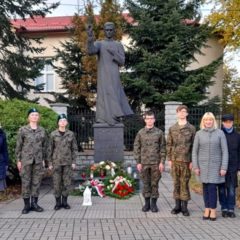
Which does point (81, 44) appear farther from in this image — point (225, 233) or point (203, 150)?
point (225, 233)

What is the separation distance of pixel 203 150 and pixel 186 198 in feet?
2.98

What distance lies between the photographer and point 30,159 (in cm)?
793

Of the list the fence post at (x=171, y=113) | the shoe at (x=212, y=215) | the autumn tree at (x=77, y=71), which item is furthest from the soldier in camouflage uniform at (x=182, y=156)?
the autumn tree at (x=77, y=71)

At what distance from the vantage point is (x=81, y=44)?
18.3 m

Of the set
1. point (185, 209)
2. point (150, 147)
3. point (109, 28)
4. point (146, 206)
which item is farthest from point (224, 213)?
point (109, 28)

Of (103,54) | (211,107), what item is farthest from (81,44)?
(103,54)

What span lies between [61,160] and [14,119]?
2.66 metres

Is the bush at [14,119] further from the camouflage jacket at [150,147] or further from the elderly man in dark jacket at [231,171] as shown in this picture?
the elderly man in dark jacket at [231,171]

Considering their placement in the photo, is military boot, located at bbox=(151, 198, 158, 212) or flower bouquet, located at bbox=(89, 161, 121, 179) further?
flower bouquet, located at bbox=(89, 161, 121, 179)

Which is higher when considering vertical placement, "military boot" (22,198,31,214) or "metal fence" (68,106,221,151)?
"metal fence" (68,106,221,151)

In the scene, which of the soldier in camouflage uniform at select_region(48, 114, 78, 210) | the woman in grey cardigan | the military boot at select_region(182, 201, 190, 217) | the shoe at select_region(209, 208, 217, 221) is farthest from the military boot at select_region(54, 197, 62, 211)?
the shoe at select_region(209, 208, 217, 221)

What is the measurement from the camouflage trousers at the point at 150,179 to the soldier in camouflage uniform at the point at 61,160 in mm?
1375

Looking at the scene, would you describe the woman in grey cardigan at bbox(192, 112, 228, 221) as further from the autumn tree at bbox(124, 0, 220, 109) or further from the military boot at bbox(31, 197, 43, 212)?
the autumn tree at bbox(124, 0, 220, 109)

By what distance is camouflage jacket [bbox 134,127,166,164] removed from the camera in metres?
8.01
